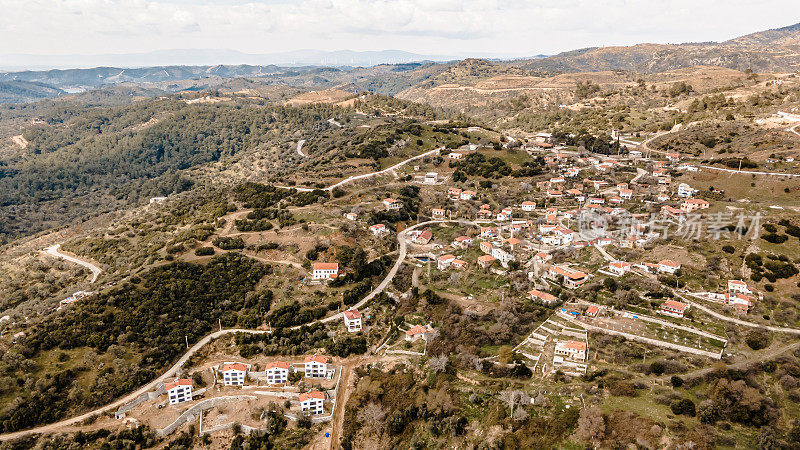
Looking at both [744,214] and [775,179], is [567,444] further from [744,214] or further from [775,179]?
[775,179]

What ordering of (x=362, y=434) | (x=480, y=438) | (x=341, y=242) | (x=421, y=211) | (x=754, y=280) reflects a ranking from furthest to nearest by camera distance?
1. (x=421, y=211)
2. (x=341, y=242)
3. (x=754, y=280)
4. (x=362, y=434)
5. (x=480, y=438)

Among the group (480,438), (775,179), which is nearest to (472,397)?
(480,438)

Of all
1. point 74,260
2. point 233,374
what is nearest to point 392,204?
point 233,374

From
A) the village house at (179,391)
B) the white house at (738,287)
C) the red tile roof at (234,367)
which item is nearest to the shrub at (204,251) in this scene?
the red tile roof at (234,367)

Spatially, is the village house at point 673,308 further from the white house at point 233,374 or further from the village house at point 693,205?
the white house at point 233,374

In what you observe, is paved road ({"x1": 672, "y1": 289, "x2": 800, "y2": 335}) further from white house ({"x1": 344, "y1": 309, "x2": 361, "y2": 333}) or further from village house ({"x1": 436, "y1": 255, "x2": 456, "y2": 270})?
white house ({"x1": 344, "y1": 309, "x2": 361, "y2": 333})

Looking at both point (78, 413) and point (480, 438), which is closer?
point (480, 438)

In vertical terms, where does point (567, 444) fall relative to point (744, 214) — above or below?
below
